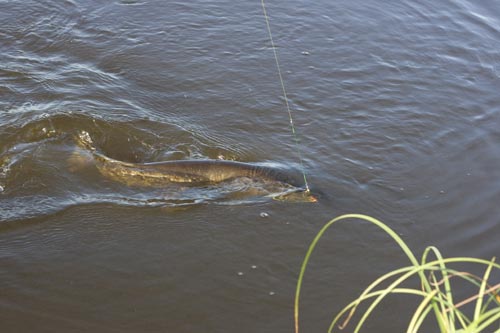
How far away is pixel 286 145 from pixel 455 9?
4570 mm

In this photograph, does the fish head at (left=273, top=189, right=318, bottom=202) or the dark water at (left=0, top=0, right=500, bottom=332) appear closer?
the dark water at (left=0, top=0, right=500, bottom=332)

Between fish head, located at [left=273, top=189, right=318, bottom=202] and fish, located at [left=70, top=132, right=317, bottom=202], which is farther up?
fish, located at [left=70, top=132, right=317, bottom=202]

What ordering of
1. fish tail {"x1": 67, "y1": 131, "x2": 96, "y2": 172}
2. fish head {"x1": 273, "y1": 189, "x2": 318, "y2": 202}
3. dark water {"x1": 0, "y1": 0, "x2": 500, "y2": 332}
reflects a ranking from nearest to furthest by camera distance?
dark water {"x1": 0, "y1": 0, "x2": 500, "y2": 332}
fish head {"x1": 273, "y1": 189, "x2": 318, "y2": 202}
fish tail {"x1": 67, "y1": 131, "x2": 96, "y2": 172}

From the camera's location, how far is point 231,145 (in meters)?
5.79

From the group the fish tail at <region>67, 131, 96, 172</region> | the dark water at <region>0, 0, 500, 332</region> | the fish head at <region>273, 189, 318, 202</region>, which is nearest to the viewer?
the dark water at <region>0, 0, 500, 332</region>

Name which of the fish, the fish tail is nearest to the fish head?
the fish

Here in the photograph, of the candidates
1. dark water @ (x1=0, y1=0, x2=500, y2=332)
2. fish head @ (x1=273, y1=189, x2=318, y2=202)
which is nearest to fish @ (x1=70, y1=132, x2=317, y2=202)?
fish head @ (x1=273, y1=189, x2=318, y2=202)

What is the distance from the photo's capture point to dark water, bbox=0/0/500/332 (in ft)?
13.5

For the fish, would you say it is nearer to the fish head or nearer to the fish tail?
the fish head

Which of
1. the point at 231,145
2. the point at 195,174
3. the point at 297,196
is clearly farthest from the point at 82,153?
the point at 297,196

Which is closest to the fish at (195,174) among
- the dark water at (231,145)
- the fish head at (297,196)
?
the fish head at (297,196)

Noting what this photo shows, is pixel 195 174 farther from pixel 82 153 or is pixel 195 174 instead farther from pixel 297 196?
pixel 82 153

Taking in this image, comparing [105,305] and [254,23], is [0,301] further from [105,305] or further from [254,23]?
[254,23]

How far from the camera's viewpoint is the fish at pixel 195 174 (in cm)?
518
